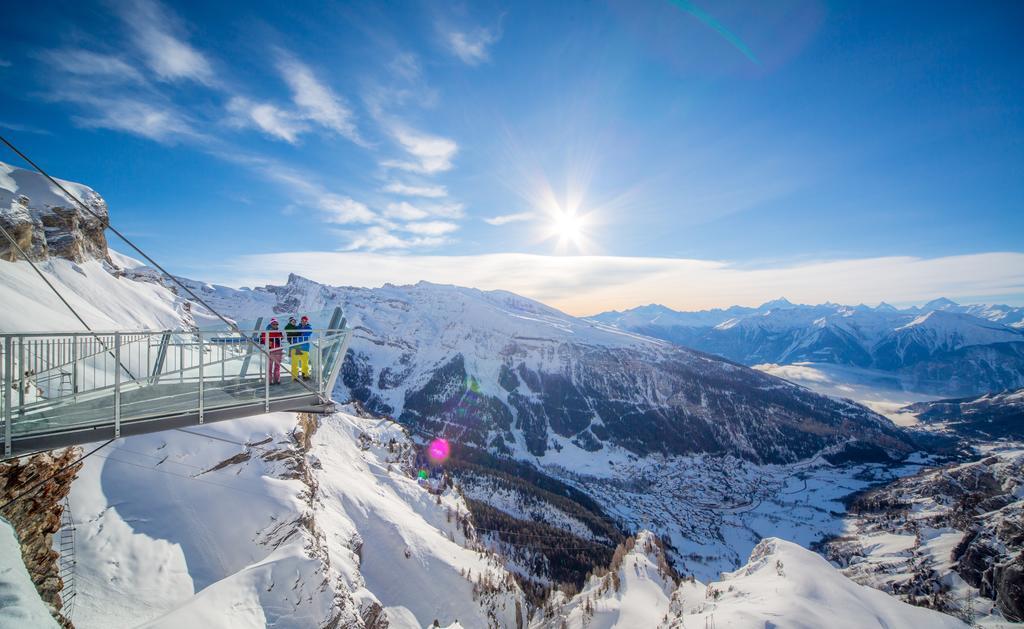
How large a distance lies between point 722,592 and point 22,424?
122 feet

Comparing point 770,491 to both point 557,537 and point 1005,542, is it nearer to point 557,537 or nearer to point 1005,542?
point 557,537

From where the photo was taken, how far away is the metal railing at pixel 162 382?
7.93 metres

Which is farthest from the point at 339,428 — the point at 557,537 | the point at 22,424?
the point at 557,537

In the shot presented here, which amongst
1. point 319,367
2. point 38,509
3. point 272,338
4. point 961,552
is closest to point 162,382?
point 272,338

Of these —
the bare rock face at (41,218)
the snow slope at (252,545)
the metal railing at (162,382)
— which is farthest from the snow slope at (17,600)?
the bare rock face at (41,218)

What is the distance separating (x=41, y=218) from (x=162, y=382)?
53248 millimetres

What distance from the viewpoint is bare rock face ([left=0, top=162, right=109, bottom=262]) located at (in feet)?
129

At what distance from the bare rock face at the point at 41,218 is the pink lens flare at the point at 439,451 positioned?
128 metres

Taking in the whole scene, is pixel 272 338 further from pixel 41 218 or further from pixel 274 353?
pixel 41 218

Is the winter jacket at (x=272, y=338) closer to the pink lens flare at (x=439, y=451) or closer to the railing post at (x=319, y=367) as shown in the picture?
Result: the railing post at (x=319, y=367)

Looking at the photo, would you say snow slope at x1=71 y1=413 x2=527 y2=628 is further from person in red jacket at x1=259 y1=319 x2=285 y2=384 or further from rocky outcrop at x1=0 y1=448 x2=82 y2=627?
person in red jacket at x1=259 y1=319 x2=285 y2=384

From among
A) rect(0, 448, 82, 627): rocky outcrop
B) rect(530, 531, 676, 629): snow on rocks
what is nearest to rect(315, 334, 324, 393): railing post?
rect(0, 448, 82, 627): rocky outcrop

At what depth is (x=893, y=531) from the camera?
81500 mm

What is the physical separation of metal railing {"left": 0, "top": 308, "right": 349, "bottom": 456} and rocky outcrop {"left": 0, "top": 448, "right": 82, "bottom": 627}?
88.6 inches
